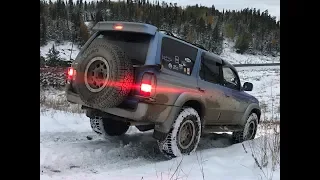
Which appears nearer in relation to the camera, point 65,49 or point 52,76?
point 52,76

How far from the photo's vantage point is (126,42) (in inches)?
145

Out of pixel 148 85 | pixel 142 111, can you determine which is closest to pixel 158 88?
pixel 148 85

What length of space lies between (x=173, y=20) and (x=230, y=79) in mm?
1062

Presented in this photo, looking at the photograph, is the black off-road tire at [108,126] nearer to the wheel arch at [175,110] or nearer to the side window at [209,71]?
the wheel arch at [175,110]

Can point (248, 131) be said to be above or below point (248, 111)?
below

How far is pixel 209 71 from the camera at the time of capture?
4098 mm

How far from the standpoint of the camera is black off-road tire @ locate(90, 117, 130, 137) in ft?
12.5

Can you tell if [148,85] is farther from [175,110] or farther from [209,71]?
[209,71]

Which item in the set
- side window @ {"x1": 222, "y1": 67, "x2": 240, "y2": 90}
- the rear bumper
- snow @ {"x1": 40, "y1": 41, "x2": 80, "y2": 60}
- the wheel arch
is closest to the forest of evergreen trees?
snow @ {"x1": 40, "y1": 41, "x2": 80, "y2": 60}

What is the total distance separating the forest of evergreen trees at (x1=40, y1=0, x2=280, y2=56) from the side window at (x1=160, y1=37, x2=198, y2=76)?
0.26 m

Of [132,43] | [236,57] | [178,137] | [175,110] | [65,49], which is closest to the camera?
[65,49]

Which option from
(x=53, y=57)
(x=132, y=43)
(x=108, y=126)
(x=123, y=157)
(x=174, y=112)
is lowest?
(x=123, y=157)
